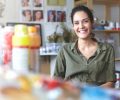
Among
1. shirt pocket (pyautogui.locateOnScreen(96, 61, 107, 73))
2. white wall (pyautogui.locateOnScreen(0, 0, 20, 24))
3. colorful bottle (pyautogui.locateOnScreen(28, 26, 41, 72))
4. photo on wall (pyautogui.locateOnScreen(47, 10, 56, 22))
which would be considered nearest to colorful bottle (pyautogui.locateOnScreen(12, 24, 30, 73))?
colorful bottle (pyautogui.locateOnScreen(28, 26, 41, 72))

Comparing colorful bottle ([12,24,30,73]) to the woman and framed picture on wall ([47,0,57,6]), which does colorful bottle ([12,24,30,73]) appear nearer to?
Answer: the woman

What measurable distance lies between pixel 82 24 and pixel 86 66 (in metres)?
0.30

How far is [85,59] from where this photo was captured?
5.90ft

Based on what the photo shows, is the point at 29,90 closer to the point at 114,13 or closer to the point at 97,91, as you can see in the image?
the point at 97,91

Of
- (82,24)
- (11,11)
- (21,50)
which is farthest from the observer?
(11,11)

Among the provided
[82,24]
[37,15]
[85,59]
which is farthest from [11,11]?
[85,59]

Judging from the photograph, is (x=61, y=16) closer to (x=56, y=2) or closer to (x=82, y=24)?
(x=56, y=2)

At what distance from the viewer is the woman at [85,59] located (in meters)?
1.76

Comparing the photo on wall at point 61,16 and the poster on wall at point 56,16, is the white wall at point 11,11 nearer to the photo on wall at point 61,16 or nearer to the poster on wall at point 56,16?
the poster on wall at point 56,16

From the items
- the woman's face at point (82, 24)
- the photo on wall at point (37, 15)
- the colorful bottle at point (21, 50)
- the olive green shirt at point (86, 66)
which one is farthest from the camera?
the photo on wall at point (37, 15)

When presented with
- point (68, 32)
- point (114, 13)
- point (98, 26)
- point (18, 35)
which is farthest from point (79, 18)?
point (114, 13)

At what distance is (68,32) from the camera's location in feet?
12.5

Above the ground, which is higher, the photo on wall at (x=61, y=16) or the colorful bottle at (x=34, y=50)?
the photo on wall at (x=61, y=16)

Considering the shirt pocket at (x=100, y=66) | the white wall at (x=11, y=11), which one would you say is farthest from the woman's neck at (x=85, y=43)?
the white wall at (x=11, y=11)
